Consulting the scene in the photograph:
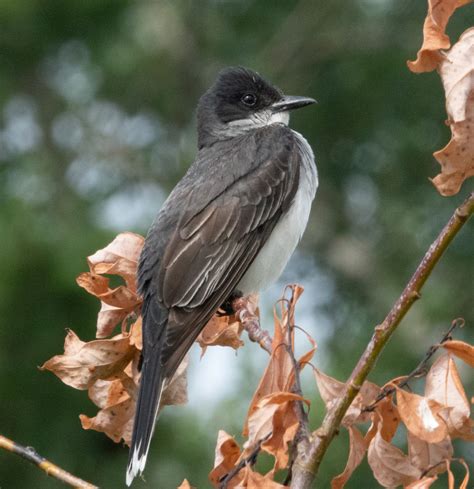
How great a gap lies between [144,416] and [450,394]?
3.82 ft

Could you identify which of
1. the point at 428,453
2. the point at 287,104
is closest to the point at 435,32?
the point at 428,453

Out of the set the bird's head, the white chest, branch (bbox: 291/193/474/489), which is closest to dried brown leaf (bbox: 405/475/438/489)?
branch (bbox: 291/193/474/489)

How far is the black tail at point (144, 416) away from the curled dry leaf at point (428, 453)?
1.00m

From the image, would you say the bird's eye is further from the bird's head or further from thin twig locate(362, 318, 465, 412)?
thin twig locate(362, 318, 465, 412)

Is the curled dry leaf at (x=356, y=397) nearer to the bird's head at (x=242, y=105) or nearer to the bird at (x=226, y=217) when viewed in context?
the bird at (x=226, y=217)

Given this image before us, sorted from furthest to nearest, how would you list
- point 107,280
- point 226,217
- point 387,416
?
point 226,217, point 107,280, point 387,416

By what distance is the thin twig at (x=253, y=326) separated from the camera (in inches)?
128

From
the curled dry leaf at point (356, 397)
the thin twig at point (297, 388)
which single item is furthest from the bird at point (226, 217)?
the curled dry leaf at point (356, 397)

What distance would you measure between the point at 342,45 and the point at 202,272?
4893mm

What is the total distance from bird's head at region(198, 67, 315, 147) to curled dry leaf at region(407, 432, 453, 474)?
3157mm

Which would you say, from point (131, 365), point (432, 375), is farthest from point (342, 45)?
point (432, 375)

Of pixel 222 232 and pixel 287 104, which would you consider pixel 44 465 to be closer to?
pixel 222 232

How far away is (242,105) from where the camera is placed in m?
5.49

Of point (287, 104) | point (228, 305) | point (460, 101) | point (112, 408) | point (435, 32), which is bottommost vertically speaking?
point (228, 305)
